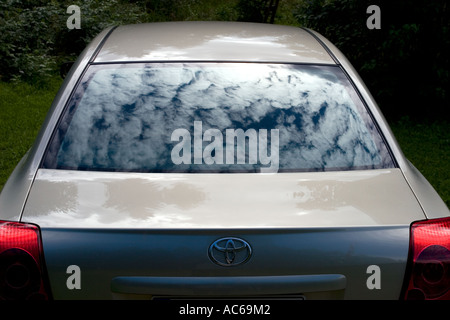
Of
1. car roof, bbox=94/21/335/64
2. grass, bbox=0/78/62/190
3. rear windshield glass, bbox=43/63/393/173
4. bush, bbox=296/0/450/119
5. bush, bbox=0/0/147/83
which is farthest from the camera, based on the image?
bush, bbox=0/0/147/83

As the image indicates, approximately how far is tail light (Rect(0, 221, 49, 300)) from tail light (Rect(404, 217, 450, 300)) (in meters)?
1.22

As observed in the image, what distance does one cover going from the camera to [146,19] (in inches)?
735

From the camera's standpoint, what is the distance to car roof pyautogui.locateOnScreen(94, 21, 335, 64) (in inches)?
126

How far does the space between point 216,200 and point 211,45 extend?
134 cm

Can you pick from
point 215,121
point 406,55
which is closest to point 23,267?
point 215,121

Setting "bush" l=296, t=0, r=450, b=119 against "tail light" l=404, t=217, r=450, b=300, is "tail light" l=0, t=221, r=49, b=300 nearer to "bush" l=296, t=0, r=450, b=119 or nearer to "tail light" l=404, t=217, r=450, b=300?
"tail light" l=404, t=217, r=450, b=300

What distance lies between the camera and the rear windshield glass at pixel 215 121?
8.60 ft

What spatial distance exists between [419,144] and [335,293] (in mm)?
7052

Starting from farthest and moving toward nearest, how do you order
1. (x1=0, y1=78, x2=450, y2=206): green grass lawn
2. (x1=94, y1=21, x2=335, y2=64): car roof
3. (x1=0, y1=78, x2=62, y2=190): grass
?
(x1=0, y1=78, x2=62, y2=190): grass < (x1=0, y1=78, x2=450, y2=206): green grass lawn < (x1=94, y1=21, x2=335, y2=64): car roof

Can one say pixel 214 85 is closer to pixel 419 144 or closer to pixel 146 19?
pixel 419 144

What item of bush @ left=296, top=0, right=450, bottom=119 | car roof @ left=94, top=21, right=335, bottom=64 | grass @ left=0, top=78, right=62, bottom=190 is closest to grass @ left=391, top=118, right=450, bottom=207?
bush @ left=296, top=0, right=450, bottom=119

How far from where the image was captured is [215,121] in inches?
110

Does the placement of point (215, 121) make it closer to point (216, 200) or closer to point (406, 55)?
point (216, 200)

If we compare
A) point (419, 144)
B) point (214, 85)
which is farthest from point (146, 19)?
point (214, 85)
